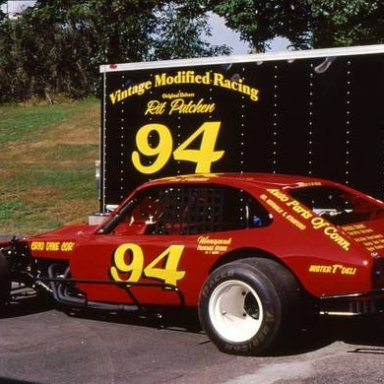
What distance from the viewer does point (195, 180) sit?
699cm

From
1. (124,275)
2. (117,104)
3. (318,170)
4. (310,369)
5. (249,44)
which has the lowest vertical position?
(310,369)

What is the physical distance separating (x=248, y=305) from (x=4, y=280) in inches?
102

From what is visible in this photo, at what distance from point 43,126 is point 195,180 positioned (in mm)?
21988

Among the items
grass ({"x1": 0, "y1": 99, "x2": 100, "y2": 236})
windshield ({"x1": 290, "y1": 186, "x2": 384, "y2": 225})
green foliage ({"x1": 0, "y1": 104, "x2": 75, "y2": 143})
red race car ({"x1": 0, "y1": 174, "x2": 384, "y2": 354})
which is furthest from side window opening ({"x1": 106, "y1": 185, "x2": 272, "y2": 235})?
green foliage ({"x1": 0, "y1": 104, "x2": 75, "y2": 143})

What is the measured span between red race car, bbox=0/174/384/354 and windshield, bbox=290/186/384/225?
12 millimetres

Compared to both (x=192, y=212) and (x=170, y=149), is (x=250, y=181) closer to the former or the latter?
(x=192, y=212)

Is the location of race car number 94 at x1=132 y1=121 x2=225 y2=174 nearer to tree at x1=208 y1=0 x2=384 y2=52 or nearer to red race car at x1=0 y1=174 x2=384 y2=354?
red race car at x1=0 y1=174 x2=384 y2=354

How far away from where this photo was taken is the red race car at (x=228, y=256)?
232 inches

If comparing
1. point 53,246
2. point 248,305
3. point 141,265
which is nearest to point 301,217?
point 248,305

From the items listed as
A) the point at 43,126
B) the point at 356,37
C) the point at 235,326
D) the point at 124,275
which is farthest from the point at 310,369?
the point at 43,126

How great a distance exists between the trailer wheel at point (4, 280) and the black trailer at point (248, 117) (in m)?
3.17

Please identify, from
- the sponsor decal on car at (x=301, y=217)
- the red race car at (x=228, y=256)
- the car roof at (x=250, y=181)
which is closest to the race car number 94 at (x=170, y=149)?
the red race car at (x=228, y=256)

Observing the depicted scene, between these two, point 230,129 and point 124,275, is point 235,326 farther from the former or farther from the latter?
point 230,129

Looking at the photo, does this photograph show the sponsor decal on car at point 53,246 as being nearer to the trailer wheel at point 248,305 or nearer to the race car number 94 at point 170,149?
the trailer wheel at point 248,305
